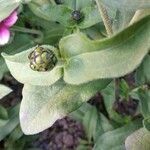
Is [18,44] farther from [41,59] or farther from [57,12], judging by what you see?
[41,59]

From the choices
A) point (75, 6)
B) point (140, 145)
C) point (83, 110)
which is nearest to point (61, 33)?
point (75, 6)

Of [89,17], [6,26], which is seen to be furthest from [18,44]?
[89,17]

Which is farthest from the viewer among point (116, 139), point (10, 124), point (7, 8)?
point (10, 124)

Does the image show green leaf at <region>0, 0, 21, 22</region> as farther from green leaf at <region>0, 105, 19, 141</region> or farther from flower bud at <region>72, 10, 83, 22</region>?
green leaf at <region>0, 105, 19, 141</region>

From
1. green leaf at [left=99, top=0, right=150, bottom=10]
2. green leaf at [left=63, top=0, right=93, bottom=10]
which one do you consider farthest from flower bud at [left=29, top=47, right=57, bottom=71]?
green leaf at [left=63, top=0, right=93, bottom=10]

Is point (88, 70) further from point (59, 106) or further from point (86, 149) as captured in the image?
point (86, 149)
